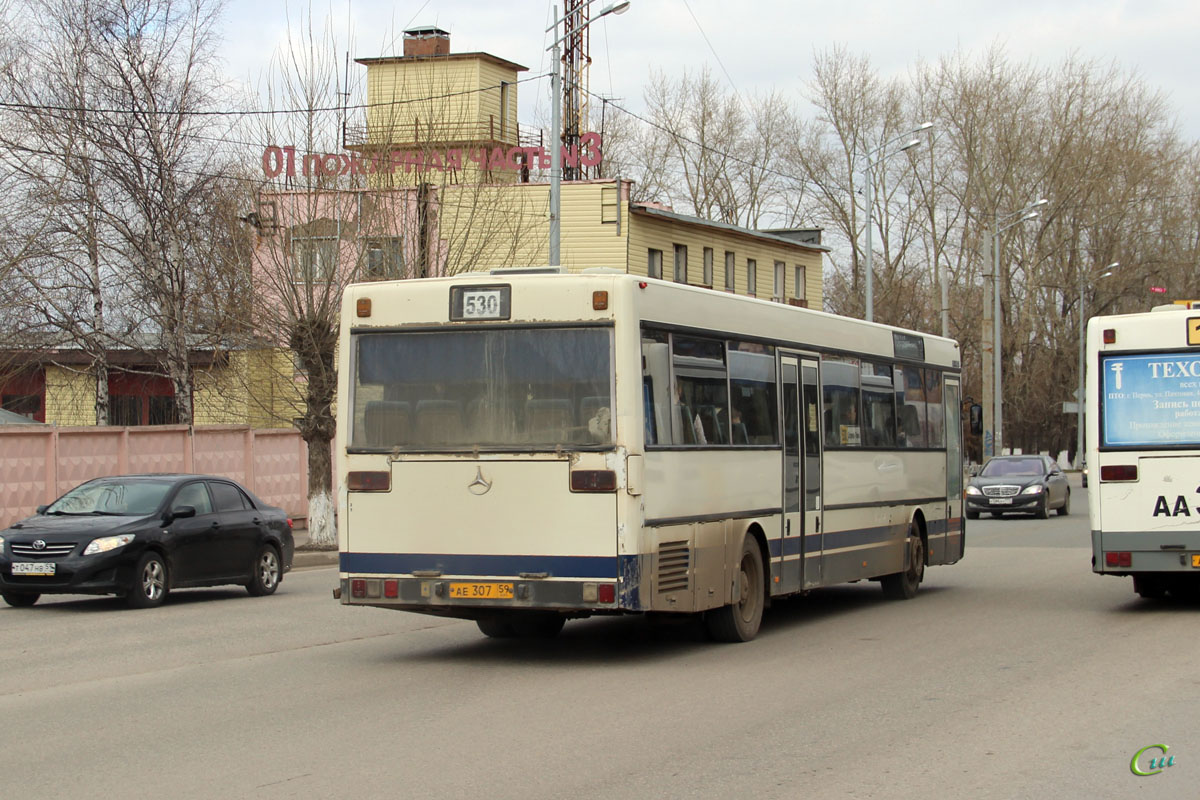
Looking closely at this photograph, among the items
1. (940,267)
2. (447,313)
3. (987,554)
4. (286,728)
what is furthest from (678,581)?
(940,267)

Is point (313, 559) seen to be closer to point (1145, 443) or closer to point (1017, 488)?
Answer: point (1145, 443)

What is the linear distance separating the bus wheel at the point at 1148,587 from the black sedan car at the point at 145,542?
10.1 m

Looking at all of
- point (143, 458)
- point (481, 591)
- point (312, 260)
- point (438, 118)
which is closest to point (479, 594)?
point (481, 591)

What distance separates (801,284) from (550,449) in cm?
4694

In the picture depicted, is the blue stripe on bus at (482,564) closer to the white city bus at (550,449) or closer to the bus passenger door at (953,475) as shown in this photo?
the white city bus at (550,449)

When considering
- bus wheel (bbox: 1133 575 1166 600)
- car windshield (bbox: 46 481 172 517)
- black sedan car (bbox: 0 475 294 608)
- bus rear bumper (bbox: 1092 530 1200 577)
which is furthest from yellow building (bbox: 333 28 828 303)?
bus rear bumper (bbox: 1092 530 1200 577)

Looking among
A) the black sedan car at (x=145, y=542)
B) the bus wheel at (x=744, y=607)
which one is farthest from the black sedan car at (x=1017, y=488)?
the bus wheel at (x=744, y=607)

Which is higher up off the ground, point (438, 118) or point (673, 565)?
point (438, 118)

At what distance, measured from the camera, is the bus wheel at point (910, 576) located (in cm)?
1672

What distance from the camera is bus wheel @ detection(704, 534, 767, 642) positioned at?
1240 cm

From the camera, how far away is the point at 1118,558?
47.6 feet

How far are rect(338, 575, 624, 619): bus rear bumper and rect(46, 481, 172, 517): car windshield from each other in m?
5.98

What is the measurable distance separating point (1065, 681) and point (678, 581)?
9.48 ft

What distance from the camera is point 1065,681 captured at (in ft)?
34.2
